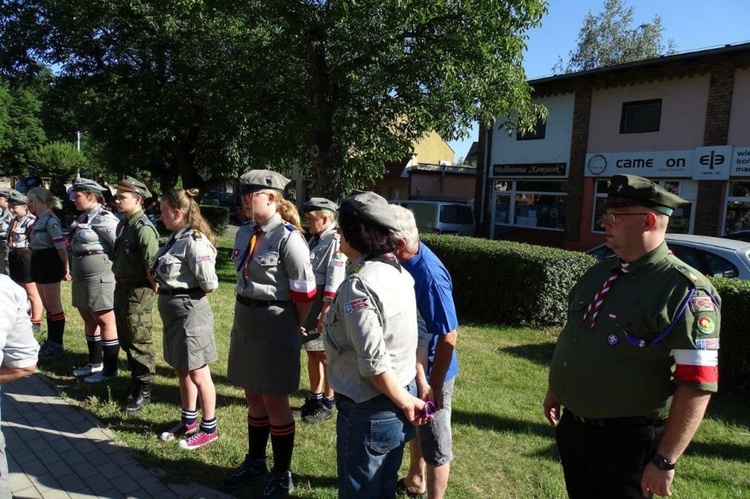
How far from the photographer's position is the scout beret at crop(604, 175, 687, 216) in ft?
7.25

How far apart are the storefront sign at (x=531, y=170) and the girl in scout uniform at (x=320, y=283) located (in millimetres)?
15648

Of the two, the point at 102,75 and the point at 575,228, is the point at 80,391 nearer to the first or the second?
the point at 102,75

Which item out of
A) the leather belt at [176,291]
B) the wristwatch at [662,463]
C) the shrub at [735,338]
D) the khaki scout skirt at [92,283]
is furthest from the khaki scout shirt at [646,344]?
the khaki scout skirt at [92,283]

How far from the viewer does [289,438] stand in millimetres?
3389

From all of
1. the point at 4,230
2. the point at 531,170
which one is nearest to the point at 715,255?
the point at 4,230

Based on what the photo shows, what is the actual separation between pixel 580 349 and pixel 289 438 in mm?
1945

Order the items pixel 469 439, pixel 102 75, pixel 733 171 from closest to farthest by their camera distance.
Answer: pixel 469 439 → pixel 733 171 → pixel 102 75

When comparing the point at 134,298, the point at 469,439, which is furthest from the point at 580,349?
the point at 134,298

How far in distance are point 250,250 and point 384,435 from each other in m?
1.65

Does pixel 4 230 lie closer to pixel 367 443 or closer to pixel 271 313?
pixel 271 313

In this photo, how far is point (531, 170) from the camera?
1936cm

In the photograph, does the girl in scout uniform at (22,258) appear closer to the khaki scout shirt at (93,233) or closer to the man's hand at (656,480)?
the khaki scout shirt at (93,233)

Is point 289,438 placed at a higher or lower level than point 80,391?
higher

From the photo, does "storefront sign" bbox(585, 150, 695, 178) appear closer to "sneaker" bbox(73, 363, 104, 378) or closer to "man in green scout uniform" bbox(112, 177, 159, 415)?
"man in green scout uniform" bbox(112, 177, 159, 415)
